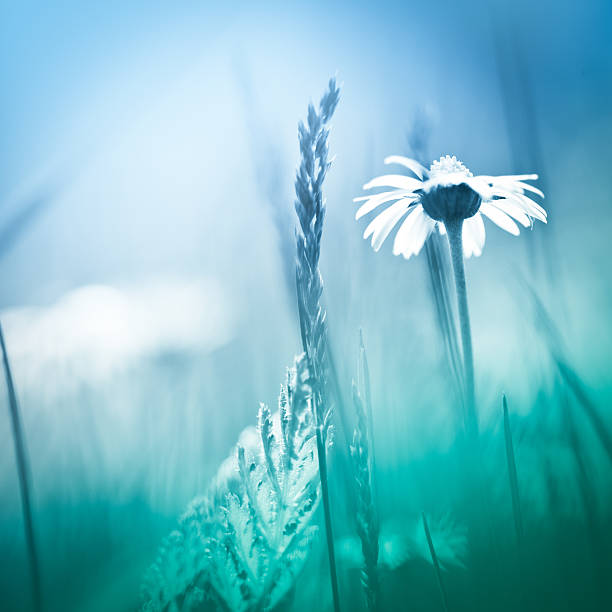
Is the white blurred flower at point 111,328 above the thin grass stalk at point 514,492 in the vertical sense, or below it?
above

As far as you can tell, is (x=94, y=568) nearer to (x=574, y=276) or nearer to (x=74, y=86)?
(x=74, y=86)

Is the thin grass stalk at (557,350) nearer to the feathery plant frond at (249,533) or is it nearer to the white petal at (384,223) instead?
the white petal at (384,223)

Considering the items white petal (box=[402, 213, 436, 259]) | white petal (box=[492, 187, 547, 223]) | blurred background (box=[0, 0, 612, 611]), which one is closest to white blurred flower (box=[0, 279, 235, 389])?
blurred background (box=[0, 0, 612, 611])

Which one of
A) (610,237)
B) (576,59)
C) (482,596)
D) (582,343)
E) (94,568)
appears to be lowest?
(482,596)

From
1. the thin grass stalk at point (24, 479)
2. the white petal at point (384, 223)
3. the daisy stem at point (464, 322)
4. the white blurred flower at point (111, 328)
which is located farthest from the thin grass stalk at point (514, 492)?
the thin grass stalk at point (24, 479)

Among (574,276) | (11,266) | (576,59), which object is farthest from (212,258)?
(576,59)

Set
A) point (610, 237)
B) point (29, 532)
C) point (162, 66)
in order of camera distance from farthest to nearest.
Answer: point (610, 237), point (162, 66), point (29, 532)
